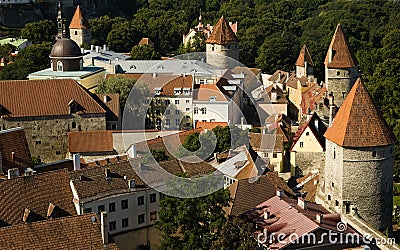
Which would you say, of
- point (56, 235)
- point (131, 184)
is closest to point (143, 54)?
point (131, 184)

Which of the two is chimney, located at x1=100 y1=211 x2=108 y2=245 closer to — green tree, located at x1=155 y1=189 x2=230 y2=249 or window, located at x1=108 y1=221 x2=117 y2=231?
green tree, located at x1=155 y1=189 x2=230 y2=249

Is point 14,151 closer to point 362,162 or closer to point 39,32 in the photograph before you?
point 362,162

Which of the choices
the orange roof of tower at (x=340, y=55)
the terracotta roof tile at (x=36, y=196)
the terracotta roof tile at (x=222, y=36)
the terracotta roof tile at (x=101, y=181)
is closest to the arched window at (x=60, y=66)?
the terracotta roof tile at (x=222, y=36)

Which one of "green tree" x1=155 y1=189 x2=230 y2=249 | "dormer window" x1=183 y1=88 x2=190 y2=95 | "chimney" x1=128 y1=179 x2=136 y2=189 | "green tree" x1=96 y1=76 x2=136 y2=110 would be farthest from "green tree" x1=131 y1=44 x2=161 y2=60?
"green tree" x1=155 y1=189 x2=230 y2=249

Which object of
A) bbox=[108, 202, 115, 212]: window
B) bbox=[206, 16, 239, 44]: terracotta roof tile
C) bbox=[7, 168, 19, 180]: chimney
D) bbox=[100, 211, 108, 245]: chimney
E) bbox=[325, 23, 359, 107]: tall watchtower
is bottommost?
bbox=[108, 202, 115, 212]: window

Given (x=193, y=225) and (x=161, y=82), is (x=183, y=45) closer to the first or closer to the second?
(x=161, y=82)

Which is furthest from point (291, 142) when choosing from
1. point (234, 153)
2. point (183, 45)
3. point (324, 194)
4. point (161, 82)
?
point (183, 45)

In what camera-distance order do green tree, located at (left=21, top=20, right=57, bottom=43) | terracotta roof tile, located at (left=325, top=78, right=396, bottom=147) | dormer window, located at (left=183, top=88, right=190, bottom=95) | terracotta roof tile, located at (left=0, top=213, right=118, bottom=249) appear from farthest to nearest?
green tree, located at (left=21, top=20, right=57, bottom=43) < dormer window, located at (left=183, top=88, right=190, bottom=95) < terracotta roof tile, located at (left=325, top=78, right=396, bottom=147) < terracotta roof tile, located at (left=0, top=213, right=118, bottom=249)
